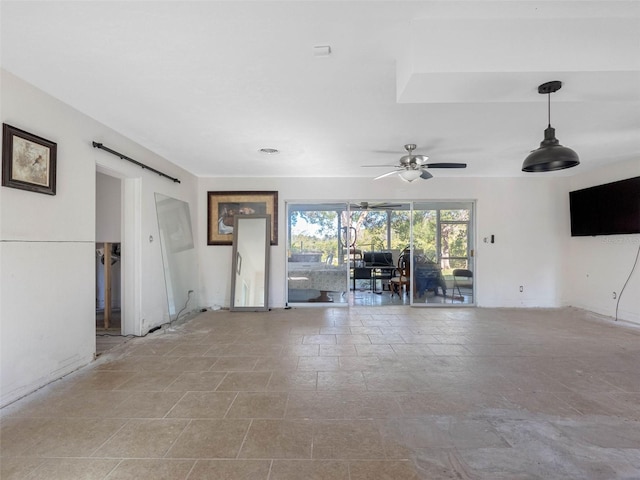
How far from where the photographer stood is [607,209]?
4.87 meters

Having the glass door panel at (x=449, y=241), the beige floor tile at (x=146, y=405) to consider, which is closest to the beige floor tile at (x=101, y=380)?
the beige floor tile at (x=146, y=405)

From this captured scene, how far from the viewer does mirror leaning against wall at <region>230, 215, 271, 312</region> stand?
18.6ft

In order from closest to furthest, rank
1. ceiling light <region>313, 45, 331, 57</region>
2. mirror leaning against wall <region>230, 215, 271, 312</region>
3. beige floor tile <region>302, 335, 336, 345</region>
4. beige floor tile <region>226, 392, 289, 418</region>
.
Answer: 1. ceiling light <region>313, 45, 331, 57</region>
2. beige floor tile <region>226, 392, 289, 418</region>
3. beige floor tile <region>302, 335, 336, 345</region>
4. mirror leaning against wall <region>230, 215, 271, 312</region>

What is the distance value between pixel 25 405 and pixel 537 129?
543cm

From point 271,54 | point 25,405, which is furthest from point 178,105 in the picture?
point 25,405

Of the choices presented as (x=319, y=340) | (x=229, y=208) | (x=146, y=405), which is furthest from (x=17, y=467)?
(x=229, y=208)

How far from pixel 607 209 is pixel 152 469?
21.7 ft

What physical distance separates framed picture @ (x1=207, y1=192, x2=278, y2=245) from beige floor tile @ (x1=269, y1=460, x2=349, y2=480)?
14.9ft

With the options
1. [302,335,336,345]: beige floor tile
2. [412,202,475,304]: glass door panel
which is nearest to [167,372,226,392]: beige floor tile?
[302,335,336,345]: beige floor tile

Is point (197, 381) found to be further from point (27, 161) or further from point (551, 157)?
point (551, 157)

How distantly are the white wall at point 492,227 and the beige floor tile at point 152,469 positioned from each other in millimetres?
4183

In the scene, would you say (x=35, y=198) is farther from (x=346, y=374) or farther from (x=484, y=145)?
(x=484, y=145)

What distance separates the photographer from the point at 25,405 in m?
2.28

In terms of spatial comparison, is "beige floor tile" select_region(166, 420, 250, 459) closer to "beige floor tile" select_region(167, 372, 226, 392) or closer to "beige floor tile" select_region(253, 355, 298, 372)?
"beige floor tile" select_region(167, 372, 226, 392)
